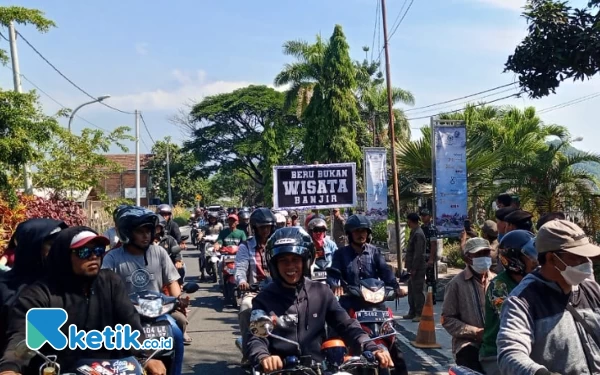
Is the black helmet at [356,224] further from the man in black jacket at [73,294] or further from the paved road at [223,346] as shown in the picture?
the man in black jacket at [73,294]

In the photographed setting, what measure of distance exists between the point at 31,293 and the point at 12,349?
0.32m

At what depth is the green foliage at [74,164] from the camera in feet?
67.6

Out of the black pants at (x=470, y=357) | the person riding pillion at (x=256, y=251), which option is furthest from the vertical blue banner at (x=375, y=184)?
the black pants at (x=470, y=357)

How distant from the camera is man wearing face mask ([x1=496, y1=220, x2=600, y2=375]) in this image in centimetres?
305

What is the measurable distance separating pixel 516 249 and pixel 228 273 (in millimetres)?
9250

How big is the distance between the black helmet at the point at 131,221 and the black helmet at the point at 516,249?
324 centimetres

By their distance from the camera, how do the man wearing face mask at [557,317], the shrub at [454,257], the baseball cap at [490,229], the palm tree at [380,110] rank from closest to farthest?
the man wearing face mask at [557,317] → the baseball cap at [490,229] → the shrub at [454,257] → the palm tree at [380,110]

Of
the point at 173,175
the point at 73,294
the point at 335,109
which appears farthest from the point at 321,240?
the point at 173,175

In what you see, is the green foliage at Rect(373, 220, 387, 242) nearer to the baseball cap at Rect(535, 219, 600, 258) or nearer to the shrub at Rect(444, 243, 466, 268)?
the shrub at Rect(444, 243, 466, 268)

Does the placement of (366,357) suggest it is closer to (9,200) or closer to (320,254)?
(320,254)

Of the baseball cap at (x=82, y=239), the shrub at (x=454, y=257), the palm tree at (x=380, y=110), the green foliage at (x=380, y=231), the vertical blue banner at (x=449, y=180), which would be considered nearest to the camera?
the baseball cap at (x=82, y=239)

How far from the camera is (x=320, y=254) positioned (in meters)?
9.09

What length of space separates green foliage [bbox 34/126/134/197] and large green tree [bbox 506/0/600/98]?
14356mm

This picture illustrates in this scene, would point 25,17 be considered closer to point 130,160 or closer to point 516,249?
point 516,249
